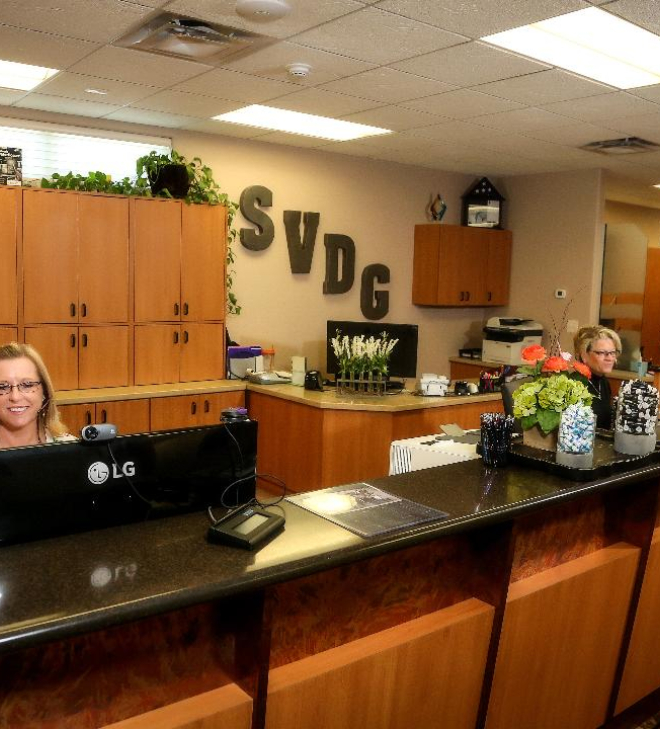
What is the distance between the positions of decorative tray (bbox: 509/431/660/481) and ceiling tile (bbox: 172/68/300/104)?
264 cm

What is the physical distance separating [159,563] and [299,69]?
3057 mm

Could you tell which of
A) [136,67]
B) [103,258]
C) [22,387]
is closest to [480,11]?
[136,67]

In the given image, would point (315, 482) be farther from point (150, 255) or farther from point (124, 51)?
point (124, 51)

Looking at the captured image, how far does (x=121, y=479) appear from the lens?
1.83m

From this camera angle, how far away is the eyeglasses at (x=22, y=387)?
2693 millimetres

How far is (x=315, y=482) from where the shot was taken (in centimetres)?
516

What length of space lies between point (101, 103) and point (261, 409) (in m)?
2.47

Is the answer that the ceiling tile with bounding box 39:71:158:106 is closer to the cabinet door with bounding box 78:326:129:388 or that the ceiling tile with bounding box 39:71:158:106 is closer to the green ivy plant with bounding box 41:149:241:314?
the green ivy plant with bounding box 41:149:241:314

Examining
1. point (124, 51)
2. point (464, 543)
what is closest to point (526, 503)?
point (464, 543)

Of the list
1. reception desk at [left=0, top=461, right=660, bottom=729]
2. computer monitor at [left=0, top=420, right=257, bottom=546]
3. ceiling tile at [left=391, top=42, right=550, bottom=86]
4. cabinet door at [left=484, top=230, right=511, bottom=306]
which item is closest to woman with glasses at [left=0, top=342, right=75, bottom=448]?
computer monitor at [left=0, top=420, right=257, bottom=546]

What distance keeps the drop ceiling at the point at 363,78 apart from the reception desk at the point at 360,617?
6.39 feet

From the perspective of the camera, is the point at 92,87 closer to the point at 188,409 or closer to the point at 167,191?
the point at 167,191

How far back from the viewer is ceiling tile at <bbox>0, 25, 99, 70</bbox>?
3.55m

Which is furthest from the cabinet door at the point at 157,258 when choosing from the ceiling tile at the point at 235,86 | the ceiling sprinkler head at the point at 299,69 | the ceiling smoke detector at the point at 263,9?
the ceiling smoke detector at the point at 263,9
